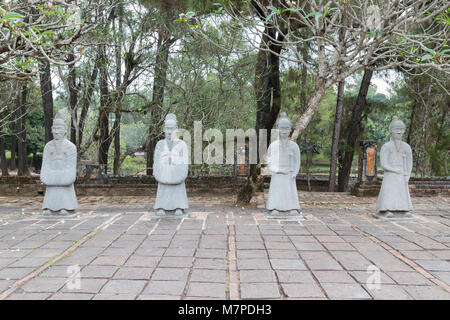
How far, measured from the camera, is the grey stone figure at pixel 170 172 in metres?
6.13

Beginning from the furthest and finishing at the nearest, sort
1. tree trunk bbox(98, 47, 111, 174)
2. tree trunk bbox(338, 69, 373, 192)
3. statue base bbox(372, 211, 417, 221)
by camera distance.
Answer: tree trunk bbox(338, 69, 373, 192) < tree trunk bbox(98, 47, 111, 174) < statue base bbox(372, 211, 417, 221)

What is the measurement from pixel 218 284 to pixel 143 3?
27.9ft

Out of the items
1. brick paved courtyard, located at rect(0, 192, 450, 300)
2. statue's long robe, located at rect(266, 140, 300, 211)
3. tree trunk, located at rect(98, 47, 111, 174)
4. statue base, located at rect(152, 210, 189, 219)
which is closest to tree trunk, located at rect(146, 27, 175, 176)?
tree trunk, located at rect(98, 47, 111, 174)

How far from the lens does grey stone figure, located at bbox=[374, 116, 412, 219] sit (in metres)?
6.13

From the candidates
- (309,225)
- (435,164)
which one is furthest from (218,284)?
(435,164)

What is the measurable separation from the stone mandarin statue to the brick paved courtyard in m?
0.36

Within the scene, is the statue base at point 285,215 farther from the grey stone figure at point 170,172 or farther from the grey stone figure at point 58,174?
the grey stone figure at point 58,174

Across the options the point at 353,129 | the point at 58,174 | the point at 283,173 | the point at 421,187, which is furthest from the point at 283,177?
the point at 353,129

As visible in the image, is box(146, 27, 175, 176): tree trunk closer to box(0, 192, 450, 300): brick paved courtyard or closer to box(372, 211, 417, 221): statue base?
box(0, 192, 450, 300): brick paved courtyard

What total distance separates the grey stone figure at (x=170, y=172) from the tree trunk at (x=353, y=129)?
7.86 meters

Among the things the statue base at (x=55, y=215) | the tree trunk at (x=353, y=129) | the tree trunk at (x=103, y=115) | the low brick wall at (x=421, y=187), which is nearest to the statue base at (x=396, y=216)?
the low brick wall at (x=421, y=187)

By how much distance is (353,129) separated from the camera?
1192 cm

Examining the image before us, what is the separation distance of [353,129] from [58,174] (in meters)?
9.71
